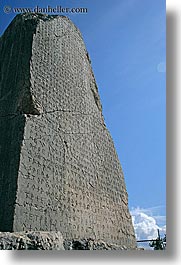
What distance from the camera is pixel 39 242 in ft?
12.5

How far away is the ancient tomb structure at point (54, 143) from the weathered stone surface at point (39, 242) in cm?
19

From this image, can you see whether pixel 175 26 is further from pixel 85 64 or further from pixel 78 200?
pixel 78 200

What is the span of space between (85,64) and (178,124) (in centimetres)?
229

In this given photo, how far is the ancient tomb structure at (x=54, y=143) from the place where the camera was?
14.1 feet

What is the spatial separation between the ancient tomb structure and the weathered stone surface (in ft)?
0.64

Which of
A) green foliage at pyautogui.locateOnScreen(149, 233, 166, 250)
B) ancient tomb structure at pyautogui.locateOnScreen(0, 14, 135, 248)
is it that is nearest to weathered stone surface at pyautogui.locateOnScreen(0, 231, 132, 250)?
ancient tomb structure at pyautogui.locateOnScreen(0, 14, 135, 248)

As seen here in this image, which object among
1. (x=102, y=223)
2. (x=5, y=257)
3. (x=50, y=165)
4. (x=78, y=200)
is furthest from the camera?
(x=102, y=223)

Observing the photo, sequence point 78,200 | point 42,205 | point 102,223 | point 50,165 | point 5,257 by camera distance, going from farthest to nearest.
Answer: point 102,223
point 78,200
point 50,165
point 42,205
point 5,257

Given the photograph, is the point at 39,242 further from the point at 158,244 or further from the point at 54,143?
the point at 158,244

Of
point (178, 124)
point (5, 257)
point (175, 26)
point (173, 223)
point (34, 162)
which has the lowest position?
point (5, 257)

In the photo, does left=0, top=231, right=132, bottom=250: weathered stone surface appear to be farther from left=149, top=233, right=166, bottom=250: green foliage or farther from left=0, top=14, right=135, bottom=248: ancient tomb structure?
left=149, top=233, right=166, bottom=250: green foliage

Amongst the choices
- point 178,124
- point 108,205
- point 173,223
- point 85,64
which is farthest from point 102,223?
point 85,64

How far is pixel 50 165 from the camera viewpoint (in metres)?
4.61

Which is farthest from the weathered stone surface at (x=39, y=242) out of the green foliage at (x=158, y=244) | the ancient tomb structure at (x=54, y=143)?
the green foliage at (x=158, y=244)
